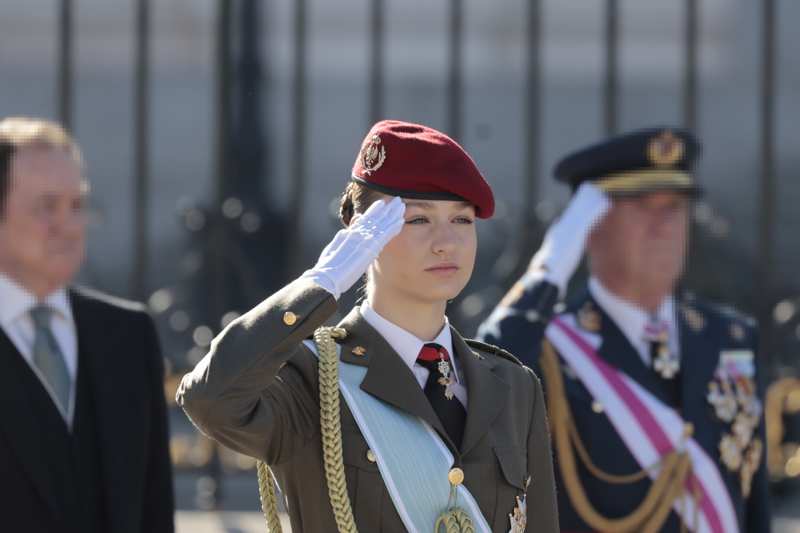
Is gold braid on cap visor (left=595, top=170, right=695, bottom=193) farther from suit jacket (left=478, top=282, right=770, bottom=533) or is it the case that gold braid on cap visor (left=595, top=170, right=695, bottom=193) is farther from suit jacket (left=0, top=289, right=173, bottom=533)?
suit jacket (left=0, top=289, right=173, bottom=533)

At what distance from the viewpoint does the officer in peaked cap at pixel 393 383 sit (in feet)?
6.14

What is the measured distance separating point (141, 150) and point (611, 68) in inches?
66.9

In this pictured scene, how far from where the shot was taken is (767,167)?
543 cm

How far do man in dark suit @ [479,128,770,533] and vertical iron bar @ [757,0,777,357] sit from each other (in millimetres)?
2323

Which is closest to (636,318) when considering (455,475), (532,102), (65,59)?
(455,475)

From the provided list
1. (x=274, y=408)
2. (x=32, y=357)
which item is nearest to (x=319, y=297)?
(x=274, y=408)

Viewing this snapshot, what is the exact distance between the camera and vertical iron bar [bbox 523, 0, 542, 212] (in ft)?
17.8

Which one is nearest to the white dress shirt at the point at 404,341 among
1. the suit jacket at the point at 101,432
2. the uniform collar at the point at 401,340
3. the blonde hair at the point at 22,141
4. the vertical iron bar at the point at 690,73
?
the uniform collar at the point at 401,340

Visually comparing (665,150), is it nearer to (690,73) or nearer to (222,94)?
(690,73)

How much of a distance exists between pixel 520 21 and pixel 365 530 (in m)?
4.15

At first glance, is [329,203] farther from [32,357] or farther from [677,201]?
[32,357]

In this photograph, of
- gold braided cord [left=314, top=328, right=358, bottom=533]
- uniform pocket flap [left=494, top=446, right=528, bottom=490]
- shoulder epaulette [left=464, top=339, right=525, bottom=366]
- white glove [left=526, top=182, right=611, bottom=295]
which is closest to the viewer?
gold braided cord [left=314, top=328, right=358, bottom=533]

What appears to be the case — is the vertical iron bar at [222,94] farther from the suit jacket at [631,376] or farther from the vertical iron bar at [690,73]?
the suit jacket at [631,376]

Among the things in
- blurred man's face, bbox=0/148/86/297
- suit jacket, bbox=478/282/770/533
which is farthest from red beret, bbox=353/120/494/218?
suit jacket, bbox=478/282/770/533
